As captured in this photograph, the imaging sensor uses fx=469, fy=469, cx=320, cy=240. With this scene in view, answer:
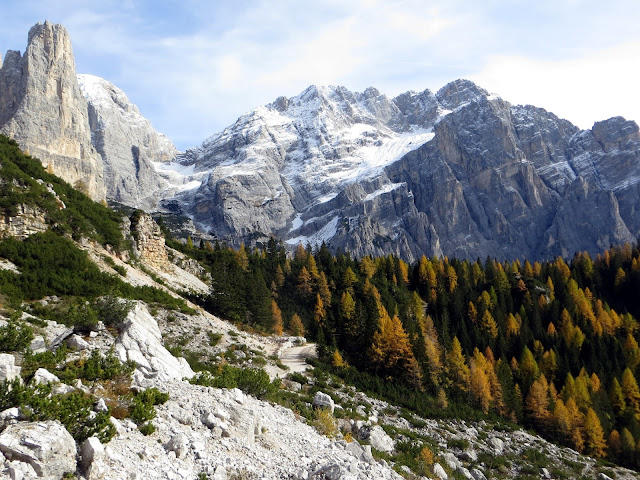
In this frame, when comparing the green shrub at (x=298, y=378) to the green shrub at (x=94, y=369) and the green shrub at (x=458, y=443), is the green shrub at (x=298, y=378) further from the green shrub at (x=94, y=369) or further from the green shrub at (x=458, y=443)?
the green shrub at (x=94, y=369)

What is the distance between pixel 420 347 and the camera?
57.5m

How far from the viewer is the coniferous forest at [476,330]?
2099 inches

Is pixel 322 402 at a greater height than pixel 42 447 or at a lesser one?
lesser

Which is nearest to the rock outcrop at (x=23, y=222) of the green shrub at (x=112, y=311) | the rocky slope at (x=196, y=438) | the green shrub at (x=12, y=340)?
the rocky slope at (x=196, y=438)

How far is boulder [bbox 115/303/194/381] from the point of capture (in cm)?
1767

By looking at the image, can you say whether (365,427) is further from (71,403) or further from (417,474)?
(71,403)

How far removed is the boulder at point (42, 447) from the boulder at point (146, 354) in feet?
Result: 22.4

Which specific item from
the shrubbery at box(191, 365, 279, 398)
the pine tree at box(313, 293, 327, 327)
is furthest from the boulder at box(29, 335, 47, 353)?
the pine tree at box(313, 293, 327, 327)

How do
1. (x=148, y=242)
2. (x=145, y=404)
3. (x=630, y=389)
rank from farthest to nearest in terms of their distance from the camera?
(x=630, y=389) < (x=148, y=242) < (x=145, y=404)

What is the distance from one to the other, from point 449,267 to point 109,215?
71.7 metres

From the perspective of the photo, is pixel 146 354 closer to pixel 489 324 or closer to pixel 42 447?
pixel 42 447

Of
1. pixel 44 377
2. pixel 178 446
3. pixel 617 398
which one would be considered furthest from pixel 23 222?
pixel 617 398

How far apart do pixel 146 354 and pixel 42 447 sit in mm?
9771

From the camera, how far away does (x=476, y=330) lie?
78438mm
